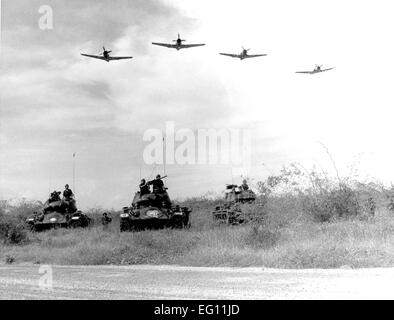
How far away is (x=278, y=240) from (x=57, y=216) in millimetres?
19052

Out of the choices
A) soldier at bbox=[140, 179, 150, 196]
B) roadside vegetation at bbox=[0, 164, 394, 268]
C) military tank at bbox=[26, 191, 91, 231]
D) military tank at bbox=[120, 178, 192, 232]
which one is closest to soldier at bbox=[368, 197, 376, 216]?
roadside vegetation at bbox=[0, 164, 394, 268]

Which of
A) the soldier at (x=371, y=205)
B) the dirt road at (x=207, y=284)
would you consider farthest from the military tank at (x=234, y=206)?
the dirt road at (x=207, y=284)

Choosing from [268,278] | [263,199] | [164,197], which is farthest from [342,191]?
[268,278]

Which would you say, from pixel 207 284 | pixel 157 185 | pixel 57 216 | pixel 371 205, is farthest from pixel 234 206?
pixel 207 284

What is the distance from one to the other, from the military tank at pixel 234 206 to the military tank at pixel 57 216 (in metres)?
8.13

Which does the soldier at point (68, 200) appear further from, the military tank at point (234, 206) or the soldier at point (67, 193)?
the military tank at point (234, 206)

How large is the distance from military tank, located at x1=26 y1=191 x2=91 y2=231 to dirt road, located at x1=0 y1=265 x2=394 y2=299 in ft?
63.0

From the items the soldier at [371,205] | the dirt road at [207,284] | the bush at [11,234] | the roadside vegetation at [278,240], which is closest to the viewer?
the dirt road at [207,284]

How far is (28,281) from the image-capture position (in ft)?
42.0

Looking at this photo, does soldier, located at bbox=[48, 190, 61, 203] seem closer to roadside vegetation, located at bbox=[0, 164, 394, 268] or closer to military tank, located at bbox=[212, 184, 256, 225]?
roadside vegetation, located at bbox=[0, 164, 394, 268]

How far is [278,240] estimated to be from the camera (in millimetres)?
18562

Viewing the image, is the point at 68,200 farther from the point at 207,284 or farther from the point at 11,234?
the point at 207,284

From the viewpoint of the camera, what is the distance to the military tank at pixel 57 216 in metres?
33.8

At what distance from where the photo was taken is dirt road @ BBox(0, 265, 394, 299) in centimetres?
952
